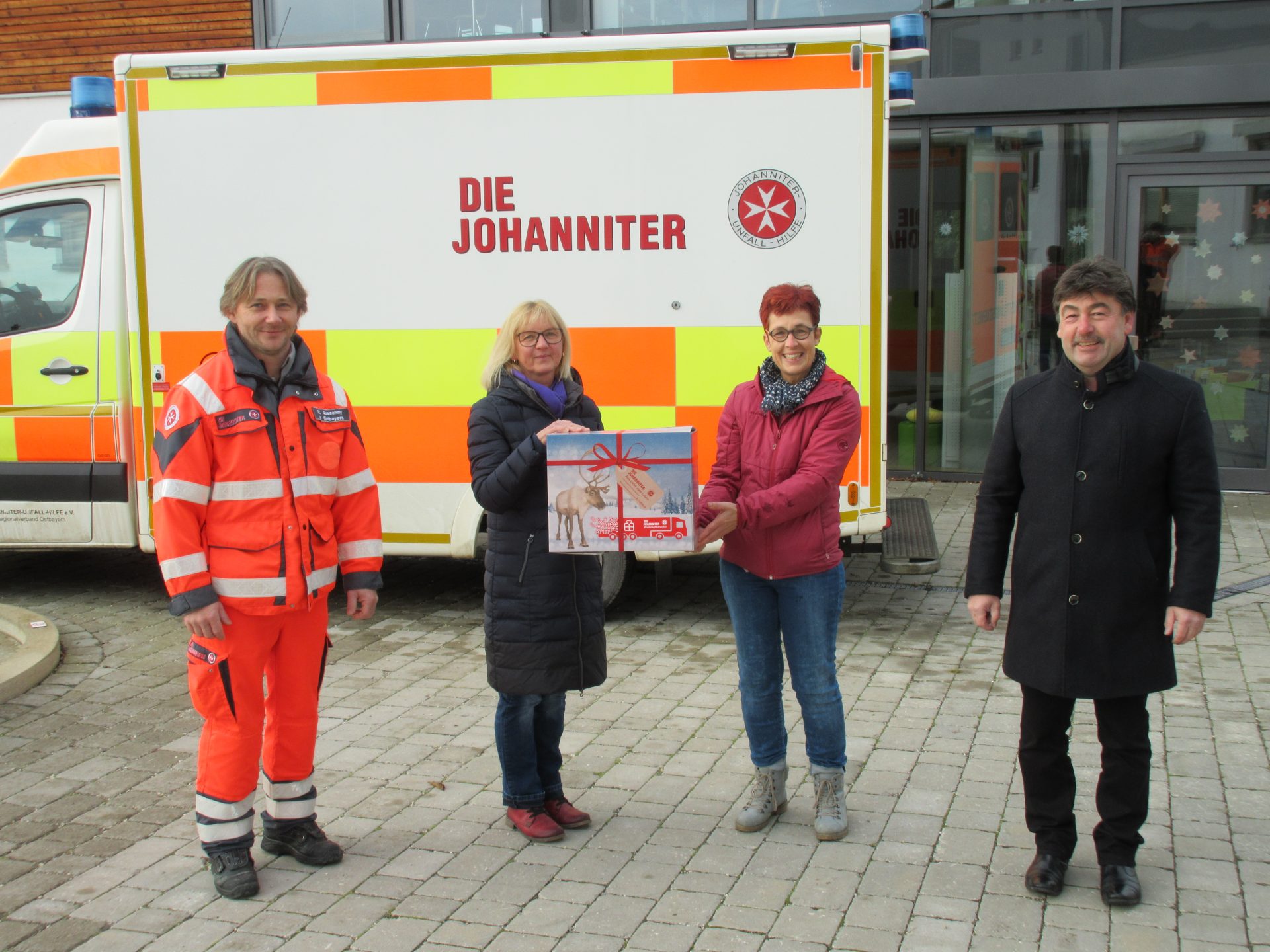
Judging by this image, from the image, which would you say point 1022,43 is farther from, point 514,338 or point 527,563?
point 527,563

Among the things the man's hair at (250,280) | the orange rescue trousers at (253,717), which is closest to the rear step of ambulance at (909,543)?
the orange rescue trousers at (253,717)

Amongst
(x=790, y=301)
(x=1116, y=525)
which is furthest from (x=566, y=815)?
(x=1116, y=525)

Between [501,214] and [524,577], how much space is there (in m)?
2.65

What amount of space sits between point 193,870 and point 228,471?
119cm

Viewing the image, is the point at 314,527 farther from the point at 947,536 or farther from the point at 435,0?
the point at 435,0

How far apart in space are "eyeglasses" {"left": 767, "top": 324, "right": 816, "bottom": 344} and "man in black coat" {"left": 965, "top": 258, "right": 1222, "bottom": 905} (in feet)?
2.08

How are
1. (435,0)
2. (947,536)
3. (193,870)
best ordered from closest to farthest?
Result: (193,870) → (947,536) → (435,0)

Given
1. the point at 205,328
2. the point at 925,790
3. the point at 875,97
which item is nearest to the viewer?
the point at 925,790

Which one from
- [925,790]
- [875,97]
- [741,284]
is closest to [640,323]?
[741,284]

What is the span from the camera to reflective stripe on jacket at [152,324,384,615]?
130 inches

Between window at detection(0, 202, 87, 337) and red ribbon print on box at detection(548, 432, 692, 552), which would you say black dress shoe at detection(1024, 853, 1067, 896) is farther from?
window at detection(0, 202, 87, 337)

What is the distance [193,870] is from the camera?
3.60 metres

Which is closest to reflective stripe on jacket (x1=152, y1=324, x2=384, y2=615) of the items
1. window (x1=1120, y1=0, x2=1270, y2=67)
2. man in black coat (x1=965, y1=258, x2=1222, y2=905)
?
man in black coat (x1=965, y1=258, x2=1222, y2=905)

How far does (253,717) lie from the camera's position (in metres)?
3.45
